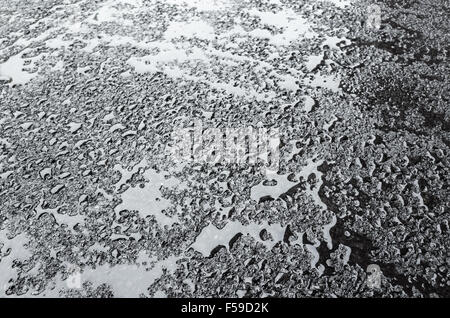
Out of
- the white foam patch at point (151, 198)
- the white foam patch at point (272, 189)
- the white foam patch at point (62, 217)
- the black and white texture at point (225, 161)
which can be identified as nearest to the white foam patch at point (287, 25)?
the black and white texture at point (225, 161)

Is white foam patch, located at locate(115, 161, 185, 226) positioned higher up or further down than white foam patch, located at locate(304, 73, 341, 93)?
further down

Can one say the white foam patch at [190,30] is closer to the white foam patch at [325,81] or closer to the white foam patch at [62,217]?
the white foam patch at [325,81]

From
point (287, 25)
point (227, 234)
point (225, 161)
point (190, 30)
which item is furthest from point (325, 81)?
point (227, 234)

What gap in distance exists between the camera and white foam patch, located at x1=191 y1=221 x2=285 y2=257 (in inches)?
94.5

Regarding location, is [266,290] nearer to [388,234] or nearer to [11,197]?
[388,234]

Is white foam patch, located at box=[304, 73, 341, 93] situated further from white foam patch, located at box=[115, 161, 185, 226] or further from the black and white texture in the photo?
white foam patch, located at box=[115, 161, 185, 226]

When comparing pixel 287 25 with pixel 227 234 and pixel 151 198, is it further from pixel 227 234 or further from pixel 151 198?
pixel 227 234

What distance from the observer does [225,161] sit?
290cm

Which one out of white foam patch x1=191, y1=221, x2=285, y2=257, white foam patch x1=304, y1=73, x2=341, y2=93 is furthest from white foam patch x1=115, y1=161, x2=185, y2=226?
white foam patch x1=304, y1=73, x2=341, y2=93

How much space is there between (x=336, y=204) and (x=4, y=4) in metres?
4.61

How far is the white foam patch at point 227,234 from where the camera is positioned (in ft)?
7.88

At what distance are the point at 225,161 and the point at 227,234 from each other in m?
0.64

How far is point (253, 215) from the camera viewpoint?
2557mm

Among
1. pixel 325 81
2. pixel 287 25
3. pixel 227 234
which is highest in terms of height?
pixel 287 25
